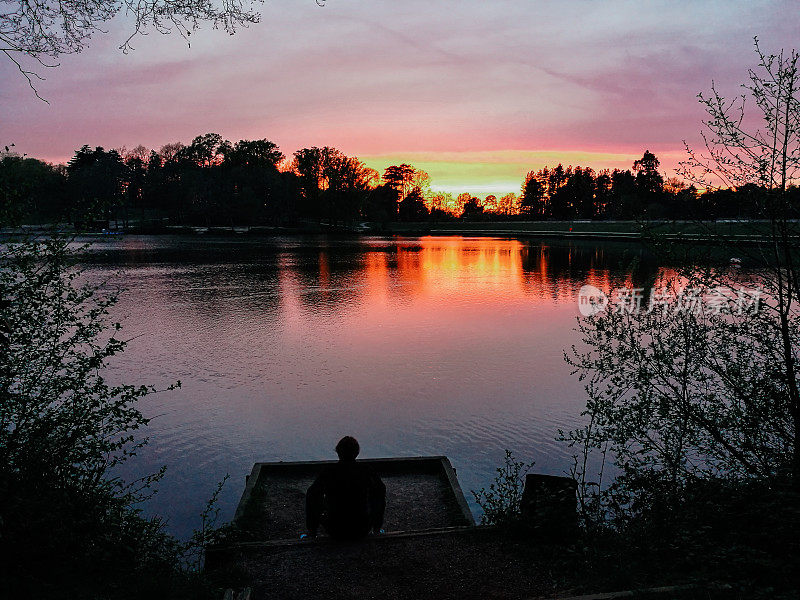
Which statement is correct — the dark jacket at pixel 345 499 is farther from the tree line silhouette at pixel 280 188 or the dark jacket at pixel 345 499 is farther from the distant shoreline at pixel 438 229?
the tree line silhouette at pixel 280 188

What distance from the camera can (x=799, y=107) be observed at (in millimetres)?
6160

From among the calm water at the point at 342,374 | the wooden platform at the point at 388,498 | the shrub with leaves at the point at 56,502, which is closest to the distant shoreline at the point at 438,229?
the calm water at the point at 342,374

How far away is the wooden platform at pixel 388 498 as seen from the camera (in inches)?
311

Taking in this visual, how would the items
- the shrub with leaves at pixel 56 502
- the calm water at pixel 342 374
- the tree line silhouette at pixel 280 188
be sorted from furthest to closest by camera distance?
the tree line silhouette at pixel 280 188 → the calm water at pixel 342 374 → the shrub with leaves at pixel 56 502

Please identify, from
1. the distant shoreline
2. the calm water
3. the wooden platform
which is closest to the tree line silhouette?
the distant shoreline

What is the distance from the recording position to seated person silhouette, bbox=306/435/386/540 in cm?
627

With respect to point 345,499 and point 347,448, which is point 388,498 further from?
point 347,448

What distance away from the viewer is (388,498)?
348 inches

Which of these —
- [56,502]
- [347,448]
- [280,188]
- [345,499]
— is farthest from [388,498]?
[280,188]

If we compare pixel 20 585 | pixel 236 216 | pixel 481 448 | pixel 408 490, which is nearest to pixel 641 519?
pixel 408 490

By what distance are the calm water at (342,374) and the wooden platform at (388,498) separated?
0.64 meters

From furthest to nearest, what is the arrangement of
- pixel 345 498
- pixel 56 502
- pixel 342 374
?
pixel 342 374 → pixel 345 498 → pixel 56 502

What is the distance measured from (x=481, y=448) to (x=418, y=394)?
3.47 m

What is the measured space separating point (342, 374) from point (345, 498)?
33.4 ft
